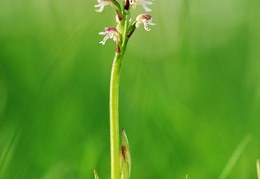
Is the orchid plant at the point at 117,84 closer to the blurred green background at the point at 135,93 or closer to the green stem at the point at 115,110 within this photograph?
the green stem at the point at 115,110

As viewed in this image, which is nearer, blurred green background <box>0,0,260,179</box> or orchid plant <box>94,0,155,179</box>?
orchid plant <box>94,0,155,179</box>

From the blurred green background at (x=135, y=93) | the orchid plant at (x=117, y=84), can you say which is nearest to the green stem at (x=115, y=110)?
the orchid plant at (x=117, y=84)

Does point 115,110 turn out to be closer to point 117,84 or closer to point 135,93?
point 117,84

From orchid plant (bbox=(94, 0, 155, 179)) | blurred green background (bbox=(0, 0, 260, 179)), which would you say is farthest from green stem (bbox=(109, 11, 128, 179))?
blurred green background (bbox=(0, 0, 260, 179))

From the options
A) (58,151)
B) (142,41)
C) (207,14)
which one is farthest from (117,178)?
(207,14)

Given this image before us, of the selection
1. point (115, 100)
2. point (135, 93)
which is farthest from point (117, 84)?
point (135, 93)

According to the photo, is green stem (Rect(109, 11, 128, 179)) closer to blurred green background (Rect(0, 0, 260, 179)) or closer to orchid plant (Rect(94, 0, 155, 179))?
orchid plant (Rect(94, 0, 155, 179))

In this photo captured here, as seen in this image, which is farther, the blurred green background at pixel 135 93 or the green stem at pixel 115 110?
the blurred green background at pixel 135 93

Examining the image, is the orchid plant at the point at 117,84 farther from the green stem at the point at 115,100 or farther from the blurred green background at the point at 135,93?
the blurred green background at the point at 135,93
